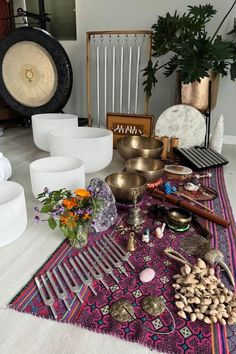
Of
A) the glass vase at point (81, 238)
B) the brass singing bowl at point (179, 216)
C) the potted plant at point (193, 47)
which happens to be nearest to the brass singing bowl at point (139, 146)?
the potted plant at point (193, 47)

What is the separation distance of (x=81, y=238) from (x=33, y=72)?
231 centimetres

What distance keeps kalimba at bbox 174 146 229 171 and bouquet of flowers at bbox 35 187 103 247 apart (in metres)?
0.98

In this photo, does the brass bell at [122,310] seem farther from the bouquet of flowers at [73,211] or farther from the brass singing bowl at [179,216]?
the brass singing bowl at [179,216]

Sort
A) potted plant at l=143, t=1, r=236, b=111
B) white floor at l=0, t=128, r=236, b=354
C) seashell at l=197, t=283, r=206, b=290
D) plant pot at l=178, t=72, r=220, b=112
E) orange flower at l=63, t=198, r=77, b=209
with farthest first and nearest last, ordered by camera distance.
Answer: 1. plant pot at l=178, t=72, r=220, b=112
2. potted plant at l=143, t=1, r=236, b=111
3. orange flower at l=63, t=198, r=77, b=209
4. seashell at l=197, t=283, r=206, b=290
5. white floor at l=0, t=128, r=236, b=354

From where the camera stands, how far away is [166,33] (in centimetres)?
244

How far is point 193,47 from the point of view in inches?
81.0

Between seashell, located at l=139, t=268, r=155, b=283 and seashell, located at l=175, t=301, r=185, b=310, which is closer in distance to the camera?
seashell, located at l=175, t=301, r=185, b=310

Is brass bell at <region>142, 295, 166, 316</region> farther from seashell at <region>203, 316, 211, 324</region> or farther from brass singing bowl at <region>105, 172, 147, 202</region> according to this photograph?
brass singing bowl at <region>105, 172, 147, 202</region>

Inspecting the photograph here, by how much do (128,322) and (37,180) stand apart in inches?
30.7

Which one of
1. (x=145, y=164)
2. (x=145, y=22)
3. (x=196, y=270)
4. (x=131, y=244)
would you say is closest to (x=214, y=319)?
(x=196, y=270)

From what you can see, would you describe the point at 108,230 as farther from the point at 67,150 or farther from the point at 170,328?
the point at 67,150

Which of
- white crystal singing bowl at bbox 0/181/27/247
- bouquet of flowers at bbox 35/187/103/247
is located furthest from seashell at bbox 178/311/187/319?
white crystal singing bowl at bbox 0/181/27/247

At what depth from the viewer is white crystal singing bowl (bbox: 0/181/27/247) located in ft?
3.32

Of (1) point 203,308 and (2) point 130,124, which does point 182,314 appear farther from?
(2) point 130,124
